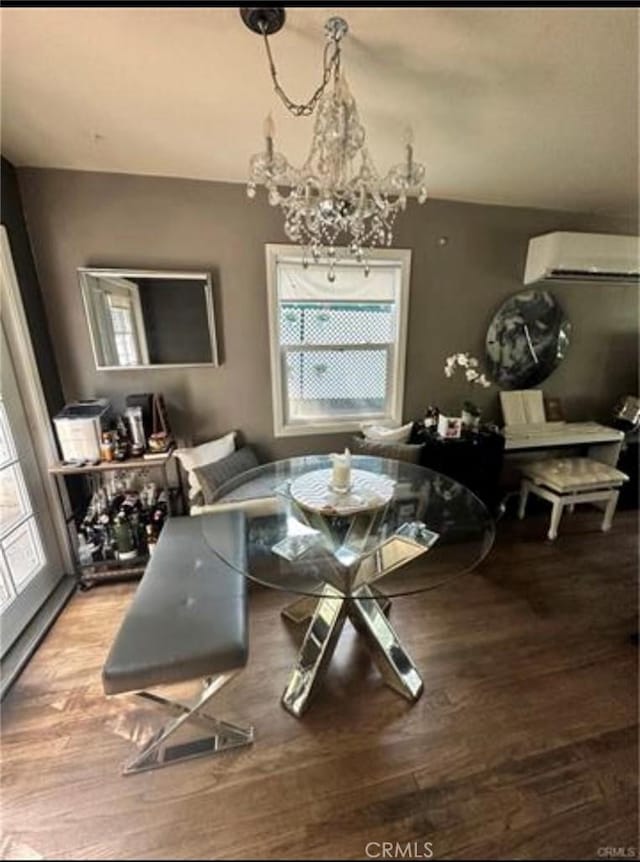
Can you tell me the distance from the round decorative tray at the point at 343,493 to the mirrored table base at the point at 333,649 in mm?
360

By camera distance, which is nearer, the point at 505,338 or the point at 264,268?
the point at 264,268

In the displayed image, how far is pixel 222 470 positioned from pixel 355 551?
1074 mm

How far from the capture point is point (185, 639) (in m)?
1.14

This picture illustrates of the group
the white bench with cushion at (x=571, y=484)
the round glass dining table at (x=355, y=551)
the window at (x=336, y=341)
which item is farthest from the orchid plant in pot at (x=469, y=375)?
the round glass dining table at (x=355, y=551)

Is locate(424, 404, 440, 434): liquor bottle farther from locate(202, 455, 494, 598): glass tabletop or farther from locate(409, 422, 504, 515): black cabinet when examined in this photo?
locate(202, 455, 494, 598): glass tabletop

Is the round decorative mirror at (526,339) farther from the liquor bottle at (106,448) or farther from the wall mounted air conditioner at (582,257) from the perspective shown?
the liquor bottle at (106,448)

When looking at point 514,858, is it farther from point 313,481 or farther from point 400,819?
point 313,481

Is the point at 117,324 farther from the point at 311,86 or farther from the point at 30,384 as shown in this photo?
the point at 311,86

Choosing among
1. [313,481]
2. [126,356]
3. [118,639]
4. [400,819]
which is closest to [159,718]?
[118,639]

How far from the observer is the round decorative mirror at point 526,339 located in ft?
8.97

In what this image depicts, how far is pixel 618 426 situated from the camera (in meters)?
3.07

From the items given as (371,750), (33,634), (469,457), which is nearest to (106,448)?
(33,634)

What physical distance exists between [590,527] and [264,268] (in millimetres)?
2971

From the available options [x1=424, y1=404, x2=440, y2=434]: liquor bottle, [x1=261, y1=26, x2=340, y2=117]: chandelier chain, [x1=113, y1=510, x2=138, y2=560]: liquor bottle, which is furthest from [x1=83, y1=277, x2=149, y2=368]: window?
[x1=424, y1=404, x2=440, y2=434]: liquor bottle
